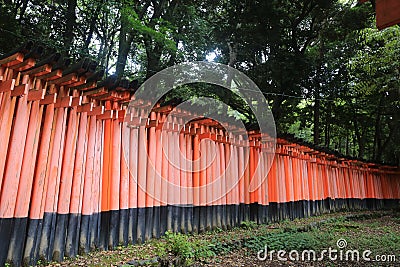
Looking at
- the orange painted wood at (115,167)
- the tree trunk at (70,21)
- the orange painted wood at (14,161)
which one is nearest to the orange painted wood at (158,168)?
the orange painted wood at (115,167)

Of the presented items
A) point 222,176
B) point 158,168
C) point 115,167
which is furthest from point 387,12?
point 222,176

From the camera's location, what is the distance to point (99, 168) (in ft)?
14.8

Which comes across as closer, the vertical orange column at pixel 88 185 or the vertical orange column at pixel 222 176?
the vertical orange column at pixel 88 185

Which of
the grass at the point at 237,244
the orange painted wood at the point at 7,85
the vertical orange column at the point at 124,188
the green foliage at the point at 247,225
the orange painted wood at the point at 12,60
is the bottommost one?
the grass at the point at 237,244

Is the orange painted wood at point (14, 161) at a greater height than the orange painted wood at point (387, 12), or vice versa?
the orange painted wood at point (387, 12)

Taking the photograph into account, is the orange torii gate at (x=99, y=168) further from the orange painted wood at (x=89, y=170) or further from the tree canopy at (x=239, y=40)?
the tree canopy at (x=239, y=40)

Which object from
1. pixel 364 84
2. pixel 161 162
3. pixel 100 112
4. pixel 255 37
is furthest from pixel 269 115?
pixel 100 112

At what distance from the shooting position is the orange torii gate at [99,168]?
360 centimetres

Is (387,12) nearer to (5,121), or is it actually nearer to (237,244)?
(5,121)

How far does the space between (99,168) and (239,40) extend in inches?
302

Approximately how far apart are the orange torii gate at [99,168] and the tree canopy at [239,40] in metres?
3.29

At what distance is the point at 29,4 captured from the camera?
891 centimetres

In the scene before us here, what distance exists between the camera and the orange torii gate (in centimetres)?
360

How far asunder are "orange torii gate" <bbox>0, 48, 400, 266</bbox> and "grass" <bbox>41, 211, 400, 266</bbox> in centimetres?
31
